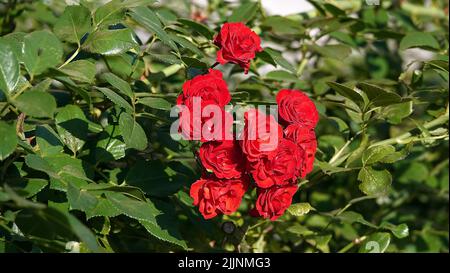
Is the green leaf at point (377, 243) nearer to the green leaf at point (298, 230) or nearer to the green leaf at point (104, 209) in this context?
the green leaf at point (298, 230)

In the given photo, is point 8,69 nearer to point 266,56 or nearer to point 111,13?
point 111,13

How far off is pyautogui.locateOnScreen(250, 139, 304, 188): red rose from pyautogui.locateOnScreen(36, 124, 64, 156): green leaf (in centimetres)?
32

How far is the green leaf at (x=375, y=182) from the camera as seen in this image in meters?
1.32

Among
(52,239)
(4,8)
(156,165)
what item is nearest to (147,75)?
(156,165)

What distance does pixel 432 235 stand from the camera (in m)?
1.97

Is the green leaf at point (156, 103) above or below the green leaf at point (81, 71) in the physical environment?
below

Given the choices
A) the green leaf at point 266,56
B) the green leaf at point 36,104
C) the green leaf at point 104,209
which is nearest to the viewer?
the green leaf at point 36,104

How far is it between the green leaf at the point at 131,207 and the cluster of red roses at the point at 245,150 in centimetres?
8

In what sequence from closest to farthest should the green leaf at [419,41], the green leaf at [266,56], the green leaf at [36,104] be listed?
1. the green leaf at [36,104]
2. the green leaf at [266,56]
3. the green leaf at [419,41]

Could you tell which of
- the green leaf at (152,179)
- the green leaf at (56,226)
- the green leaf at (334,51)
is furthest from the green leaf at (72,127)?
the green leaf at (334,51)

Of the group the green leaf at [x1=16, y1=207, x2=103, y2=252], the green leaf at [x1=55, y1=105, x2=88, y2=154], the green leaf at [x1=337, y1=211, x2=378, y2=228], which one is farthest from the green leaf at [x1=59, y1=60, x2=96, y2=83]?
the green leaf at [x1=337, y1=211, x2=378, y2=228]

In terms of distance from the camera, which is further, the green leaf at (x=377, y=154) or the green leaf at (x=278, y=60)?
the green leaf at (x=278, y=60)

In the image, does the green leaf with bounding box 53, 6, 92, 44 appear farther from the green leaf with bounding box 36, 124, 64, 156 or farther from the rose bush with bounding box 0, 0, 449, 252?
the green leaf with bounding box 36, 124, 64, 156

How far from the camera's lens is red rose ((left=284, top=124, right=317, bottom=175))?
120cm
